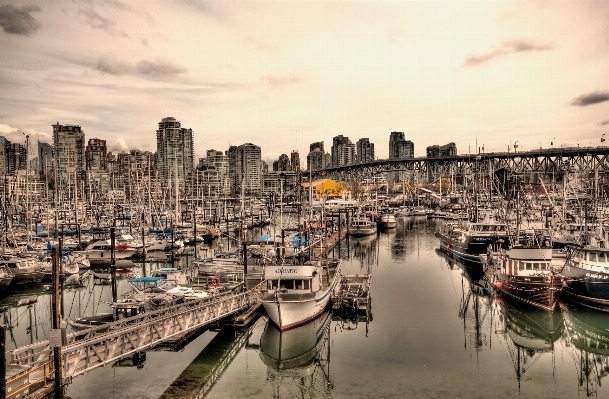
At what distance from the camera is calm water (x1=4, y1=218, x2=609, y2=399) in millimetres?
25531

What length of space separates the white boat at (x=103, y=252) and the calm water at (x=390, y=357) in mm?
19140

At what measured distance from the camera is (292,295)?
34.1 metres

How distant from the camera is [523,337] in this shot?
34469 mm

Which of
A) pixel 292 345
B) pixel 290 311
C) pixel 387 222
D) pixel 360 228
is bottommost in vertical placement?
pixel 292 345

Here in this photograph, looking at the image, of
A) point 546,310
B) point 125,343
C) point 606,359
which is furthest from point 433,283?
point 125,343

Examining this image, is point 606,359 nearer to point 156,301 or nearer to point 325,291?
point 325,291

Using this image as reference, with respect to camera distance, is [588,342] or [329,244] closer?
[588,342]

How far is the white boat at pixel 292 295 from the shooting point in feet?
107

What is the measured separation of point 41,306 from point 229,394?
2714 centimetres

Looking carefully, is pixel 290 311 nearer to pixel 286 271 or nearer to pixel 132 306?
pixel 286 271

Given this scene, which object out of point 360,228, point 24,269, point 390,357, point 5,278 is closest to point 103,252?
point 24,269

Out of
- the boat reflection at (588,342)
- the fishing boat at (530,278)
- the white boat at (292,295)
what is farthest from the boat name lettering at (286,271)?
the fishing boat at (530,278)

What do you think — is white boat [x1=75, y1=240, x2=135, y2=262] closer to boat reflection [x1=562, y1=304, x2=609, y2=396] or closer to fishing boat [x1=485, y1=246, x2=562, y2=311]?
fishing boat [x1=485, y1=246, x2=562, y2=311]

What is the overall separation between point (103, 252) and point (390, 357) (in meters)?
47.0
